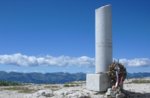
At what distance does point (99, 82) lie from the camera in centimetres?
2733

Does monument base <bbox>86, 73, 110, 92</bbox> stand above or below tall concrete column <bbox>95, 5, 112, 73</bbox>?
below

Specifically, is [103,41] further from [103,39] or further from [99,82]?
[99,82]

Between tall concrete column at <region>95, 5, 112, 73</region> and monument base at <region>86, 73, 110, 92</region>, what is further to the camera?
tall concrete column at <region>95, 5, 112, 73</region>

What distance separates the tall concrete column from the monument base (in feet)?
2.58

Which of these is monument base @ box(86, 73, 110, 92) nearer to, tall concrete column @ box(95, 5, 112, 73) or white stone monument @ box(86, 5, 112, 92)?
white stone monument @ box(86, 5, 112, 92)

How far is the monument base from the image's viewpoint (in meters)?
27.4

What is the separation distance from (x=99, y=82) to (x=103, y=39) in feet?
10.7

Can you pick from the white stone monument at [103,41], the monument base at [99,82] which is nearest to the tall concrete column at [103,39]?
the white stone monument at [103,41]

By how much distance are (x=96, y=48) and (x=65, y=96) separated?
14.6 feet

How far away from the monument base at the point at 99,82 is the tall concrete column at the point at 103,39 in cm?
79

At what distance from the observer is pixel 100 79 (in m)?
27.4

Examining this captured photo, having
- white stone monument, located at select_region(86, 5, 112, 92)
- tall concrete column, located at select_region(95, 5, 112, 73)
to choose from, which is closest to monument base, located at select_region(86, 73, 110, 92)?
white stone monument, located at select_region(86, 5, 112, 92)

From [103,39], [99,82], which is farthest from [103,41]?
[99,82]

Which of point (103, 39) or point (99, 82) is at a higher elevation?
point (103, 39)
